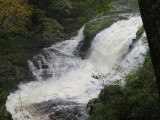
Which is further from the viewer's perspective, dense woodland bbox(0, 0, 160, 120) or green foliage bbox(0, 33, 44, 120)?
green foliage bbox(0, 33, 44, 120)

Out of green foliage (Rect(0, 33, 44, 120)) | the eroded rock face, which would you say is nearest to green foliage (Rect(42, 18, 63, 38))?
green foliage (Rect(0, 33, 44, 120))

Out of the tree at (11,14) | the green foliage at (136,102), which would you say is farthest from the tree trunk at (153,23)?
the tree at (11,14)

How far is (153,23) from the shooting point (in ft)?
11.2

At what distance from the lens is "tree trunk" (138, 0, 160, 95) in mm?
3359

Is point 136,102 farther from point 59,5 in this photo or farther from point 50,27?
point 59,5

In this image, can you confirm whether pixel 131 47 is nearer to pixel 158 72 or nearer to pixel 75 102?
pixel 75 102

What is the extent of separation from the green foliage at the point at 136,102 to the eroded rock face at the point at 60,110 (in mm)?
2575

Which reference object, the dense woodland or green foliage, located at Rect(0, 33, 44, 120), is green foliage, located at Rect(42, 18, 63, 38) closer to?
the dense woodland

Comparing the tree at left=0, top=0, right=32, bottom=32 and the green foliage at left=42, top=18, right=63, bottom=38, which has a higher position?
the tree at left=0, top=0, right=32, bottom=32

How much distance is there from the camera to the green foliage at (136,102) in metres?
6.50

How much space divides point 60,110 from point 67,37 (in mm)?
8719

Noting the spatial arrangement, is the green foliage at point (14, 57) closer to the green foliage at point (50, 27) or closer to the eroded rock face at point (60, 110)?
the green foliage at point (50, 27)

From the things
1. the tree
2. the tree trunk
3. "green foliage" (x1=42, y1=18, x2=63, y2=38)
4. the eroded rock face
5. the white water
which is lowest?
the eroded rock face

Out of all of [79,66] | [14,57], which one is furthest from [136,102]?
[14,57]
